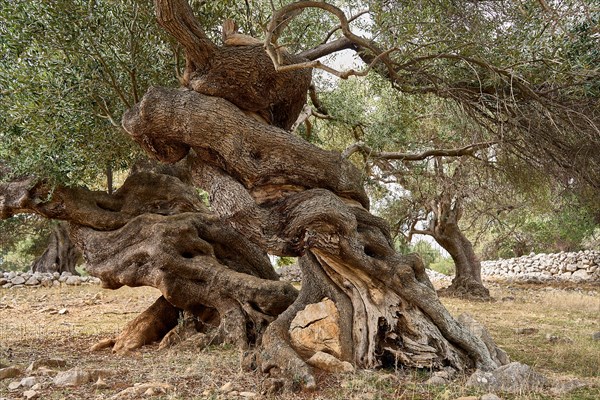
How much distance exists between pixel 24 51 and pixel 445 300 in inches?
519

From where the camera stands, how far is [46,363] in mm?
6363

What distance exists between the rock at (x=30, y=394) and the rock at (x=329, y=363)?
280cm

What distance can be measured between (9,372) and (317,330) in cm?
355

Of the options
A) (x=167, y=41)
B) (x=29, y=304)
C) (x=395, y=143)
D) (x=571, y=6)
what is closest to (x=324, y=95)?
→ (x=395, y=143)

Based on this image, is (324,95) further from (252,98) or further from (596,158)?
(596,158)

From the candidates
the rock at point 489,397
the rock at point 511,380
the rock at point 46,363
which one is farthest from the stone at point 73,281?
the rock at point 489,397

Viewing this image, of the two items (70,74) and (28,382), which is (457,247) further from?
(28,382)

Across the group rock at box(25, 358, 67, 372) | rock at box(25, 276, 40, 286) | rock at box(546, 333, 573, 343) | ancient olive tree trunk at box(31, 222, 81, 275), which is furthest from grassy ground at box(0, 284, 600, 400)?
ancient olive tree trunk at box(31, 222, 81, 275)

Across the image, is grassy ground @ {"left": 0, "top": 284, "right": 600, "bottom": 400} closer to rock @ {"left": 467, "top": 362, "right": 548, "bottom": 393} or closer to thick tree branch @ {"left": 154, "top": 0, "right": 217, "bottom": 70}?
rock @ {"left": 467, "top": 362, "right": 548, "bottom": 393}

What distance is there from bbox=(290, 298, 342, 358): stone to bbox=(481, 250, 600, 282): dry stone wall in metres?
19.8

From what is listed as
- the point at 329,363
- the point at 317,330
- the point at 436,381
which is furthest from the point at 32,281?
the point at 436,381

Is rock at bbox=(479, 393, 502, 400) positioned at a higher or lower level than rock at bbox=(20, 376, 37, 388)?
lower

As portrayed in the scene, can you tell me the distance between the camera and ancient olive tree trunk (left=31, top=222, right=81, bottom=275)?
21672 millimetres

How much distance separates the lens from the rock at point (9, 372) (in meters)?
5.69
